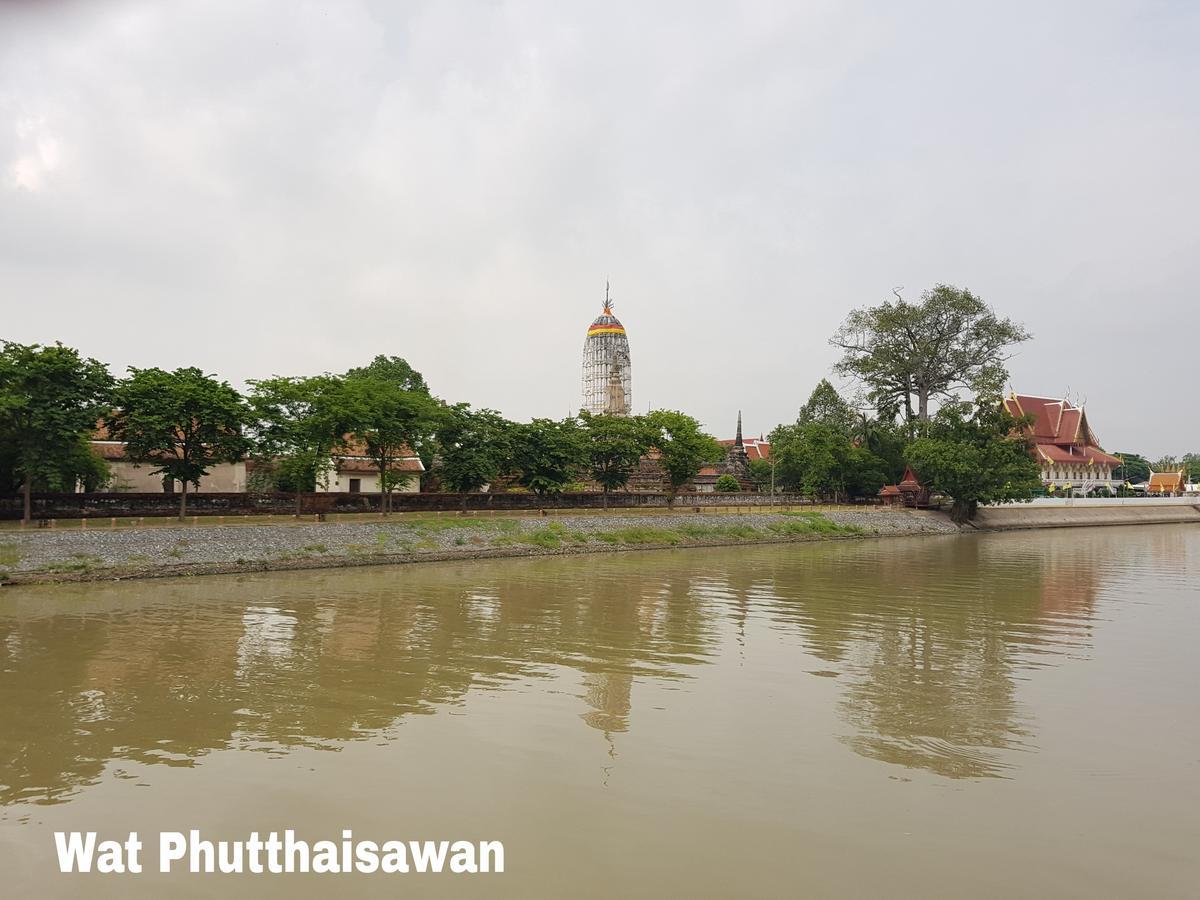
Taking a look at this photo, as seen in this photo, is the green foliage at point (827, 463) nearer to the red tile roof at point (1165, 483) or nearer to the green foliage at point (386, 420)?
the green foliage at point (386, 420)

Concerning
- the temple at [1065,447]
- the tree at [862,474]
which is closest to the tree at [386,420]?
the tree at [862,474]

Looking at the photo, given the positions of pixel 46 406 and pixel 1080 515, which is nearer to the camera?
pixel 46 406

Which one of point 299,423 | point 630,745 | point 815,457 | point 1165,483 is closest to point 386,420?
point 299,423

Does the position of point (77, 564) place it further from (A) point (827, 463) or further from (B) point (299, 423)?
(A) point (827, 463)

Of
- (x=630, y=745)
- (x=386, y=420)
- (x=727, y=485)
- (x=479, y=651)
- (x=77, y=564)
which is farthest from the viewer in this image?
(x=727, y=485)

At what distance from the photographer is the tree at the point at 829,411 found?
61.6 metres

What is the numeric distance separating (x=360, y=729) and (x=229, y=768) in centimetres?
169

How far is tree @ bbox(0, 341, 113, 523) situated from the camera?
25875 mm

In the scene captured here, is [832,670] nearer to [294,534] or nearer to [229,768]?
[229,768]

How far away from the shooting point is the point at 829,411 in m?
64.9

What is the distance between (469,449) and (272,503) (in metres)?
9.77

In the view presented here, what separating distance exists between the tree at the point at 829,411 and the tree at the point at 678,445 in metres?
15.7

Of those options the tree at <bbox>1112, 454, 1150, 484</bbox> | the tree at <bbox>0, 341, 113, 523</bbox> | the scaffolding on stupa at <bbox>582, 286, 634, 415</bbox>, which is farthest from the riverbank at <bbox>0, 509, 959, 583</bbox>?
the tree at <bbox>1112, 454, 1150, 484</bbox>

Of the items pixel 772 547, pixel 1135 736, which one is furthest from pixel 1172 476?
pixel 1135 736
